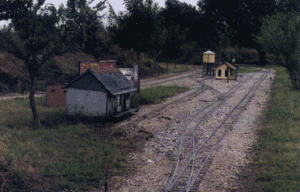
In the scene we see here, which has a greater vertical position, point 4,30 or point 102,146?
point 4,30

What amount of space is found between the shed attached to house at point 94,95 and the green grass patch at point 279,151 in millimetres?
7660

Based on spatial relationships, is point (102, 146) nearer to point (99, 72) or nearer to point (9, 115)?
point (99, 72)

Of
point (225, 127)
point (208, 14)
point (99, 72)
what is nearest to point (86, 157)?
point (99, 72)

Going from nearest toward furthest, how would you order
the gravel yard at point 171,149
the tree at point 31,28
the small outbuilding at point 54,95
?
the gravel yard at point 171,149 < the tree at point 31,28 < the small outbuilding at point 54,95

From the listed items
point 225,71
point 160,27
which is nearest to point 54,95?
point 160,27

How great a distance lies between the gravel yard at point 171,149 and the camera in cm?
887

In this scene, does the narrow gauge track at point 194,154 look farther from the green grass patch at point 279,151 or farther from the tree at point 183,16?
the tree at point 183,16

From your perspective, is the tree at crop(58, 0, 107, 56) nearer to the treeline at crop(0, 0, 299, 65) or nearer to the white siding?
the treeline at crop(0, 0, 299, 65)

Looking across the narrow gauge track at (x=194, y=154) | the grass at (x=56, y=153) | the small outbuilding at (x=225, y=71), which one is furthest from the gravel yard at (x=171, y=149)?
the small outbuilding at (x=225, y=71)

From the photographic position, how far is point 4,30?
13508 mm

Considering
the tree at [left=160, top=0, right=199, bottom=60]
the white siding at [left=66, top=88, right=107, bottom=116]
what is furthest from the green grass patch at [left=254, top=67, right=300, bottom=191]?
the tree at [left=160, top=0, right=199, bottom=60]

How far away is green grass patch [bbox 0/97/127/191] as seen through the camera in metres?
8.01

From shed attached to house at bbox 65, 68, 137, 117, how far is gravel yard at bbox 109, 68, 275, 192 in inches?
51.1

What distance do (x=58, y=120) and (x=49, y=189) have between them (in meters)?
8.14
